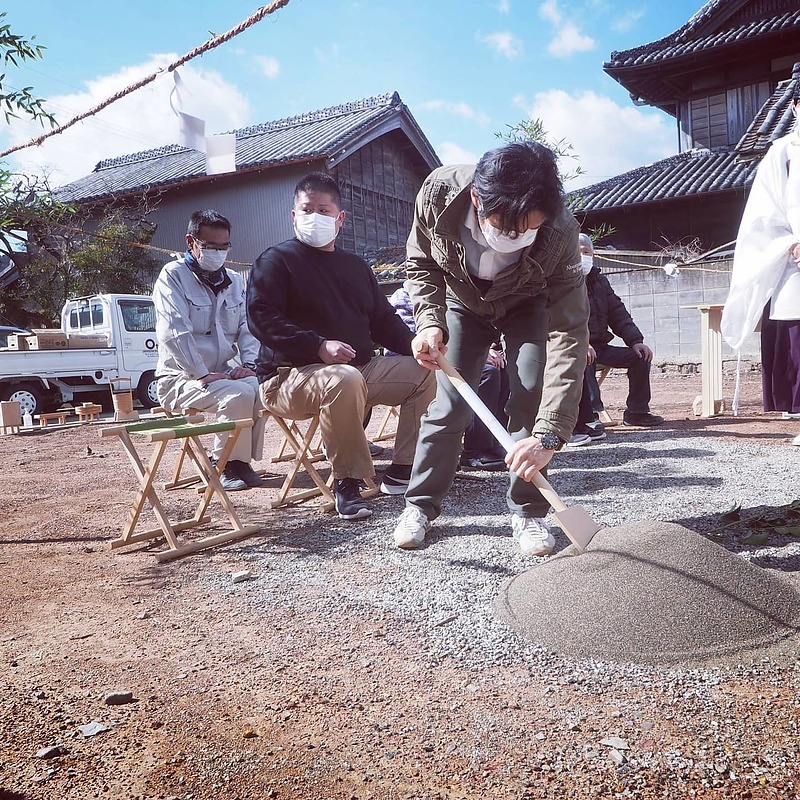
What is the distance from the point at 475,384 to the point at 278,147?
1418 cm

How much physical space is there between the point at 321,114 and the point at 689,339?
39.8 feet

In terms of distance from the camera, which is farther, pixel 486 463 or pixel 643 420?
pixel 643 420

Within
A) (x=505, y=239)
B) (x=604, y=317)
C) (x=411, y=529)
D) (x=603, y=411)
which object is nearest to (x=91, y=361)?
(x=603, y=411)

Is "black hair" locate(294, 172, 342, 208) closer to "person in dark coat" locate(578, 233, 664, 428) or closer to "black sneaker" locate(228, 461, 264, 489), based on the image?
"black sneaker" locate(228, 461, 264, 489)

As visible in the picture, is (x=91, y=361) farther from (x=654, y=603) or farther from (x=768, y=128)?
(x=654, y=603)

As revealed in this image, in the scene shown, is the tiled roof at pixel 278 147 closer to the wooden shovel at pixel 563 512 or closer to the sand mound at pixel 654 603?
the wooden shovel at pixel 563 512

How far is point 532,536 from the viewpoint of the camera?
268 centimetres

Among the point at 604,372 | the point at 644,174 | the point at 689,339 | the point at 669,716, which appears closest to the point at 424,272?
the point at 669,716

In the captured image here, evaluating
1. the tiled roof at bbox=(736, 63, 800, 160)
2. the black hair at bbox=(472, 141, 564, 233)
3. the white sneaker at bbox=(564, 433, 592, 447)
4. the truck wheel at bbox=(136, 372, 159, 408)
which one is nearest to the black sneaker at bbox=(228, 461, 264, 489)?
the white sneaker at bbox=(564, 433, 592, 447)

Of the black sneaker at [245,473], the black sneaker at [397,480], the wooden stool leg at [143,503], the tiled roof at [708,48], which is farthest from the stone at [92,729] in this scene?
the tiled roof at [708,48]

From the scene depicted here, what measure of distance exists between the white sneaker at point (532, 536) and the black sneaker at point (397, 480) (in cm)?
101

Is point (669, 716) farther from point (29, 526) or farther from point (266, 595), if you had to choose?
point (29, 526)

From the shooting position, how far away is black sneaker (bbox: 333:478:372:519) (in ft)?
10.9

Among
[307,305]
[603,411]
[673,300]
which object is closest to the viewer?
[307,305]
